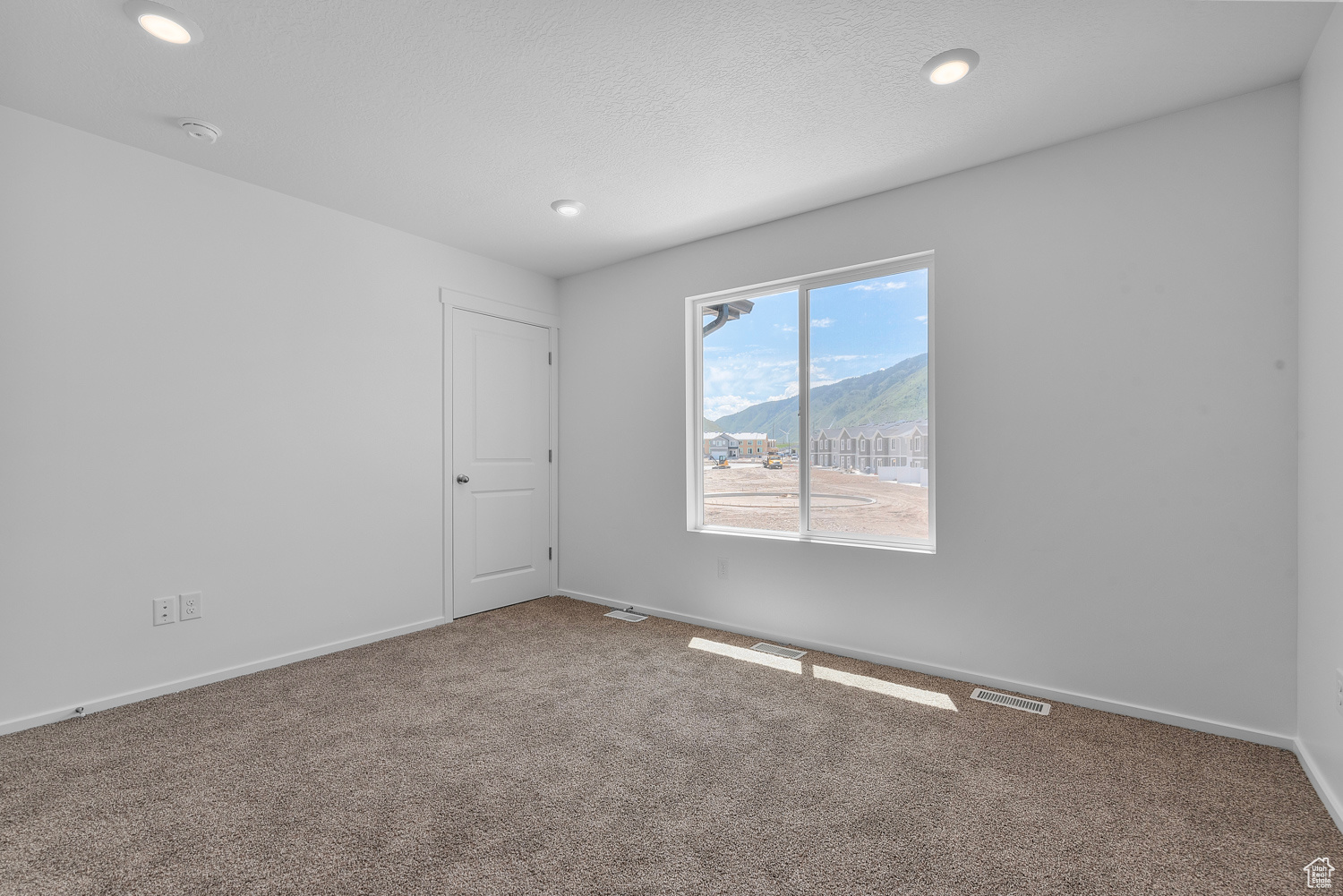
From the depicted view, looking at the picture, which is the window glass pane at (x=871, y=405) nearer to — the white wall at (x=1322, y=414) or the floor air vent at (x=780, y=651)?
the floor air vent at (x=780, y=651)

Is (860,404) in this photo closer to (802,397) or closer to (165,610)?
(802,397)

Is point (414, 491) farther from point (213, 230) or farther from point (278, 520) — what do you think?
point (213, 230)

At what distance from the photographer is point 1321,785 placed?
1.92 m

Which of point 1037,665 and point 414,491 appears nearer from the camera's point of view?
point 1037,665

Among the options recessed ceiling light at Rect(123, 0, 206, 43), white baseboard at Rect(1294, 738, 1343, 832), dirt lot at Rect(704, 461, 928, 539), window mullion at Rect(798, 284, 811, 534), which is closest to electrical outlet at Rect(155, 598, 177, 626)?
recessed ceiling light at Rect(123, 0, 206, 43)

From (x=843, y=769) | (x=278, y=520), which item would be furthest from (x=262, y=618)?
(x=843, y=769)

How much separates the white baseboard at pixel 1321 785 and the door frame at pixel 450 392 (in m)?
4.13

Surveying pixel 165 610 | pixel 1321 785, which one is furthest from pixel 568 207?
pixel 1321 785

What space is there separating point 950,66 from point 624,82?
46.7 inches

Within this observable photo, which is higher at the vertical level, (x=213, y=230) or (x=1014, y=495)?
(x=213, y=230)

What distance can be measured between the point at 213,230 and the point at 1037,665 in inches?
176

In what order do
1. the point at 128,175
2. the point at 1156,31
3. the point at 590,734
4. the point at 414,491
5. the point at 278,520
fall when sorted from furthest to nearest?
the point at 414,491, the point at 278,520, the point at 128,175, the point at 590,734, the point at 1156,31

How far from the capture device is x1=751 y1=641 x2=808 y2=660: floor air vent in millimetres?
3328

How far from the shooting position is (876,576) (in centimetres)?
322
